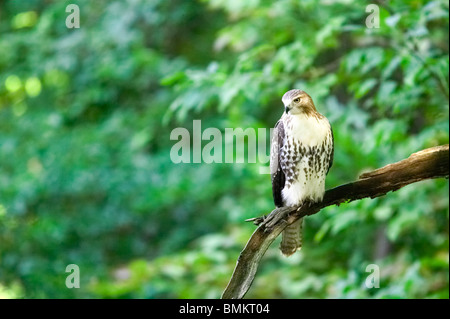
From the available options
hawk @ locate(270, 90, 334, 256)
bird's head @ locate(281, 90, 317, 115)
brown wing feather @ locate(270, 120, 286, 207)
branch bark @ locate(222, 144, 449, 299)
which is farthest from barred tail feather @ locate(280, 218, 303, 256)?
bird's head @ locate(281, 90, 317, 115)

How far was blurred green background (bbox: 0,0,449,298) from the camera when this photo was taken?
3.47 metres

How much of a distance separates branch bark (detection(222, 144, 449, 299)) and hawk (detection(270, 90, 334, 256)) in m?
0.19

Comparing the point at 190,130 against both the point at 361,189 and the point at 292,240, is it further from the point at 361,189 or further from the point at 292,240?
the point at 361,189

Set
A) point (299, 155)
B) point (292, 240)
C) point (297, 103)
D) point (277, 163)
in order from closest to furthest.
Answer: point (297, 103), point (299, 155), point (277, 163), point (292, 240)

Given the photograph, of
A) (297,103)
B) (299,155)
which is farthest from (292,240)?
(297,103)

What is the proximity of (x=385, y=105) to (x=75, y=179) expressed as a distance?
311 cm

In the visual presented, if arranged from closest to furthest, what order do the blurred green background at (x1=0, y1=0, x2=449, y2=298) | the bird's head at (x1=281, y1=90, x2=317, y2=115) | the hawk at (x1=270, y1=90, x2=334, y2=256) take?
the bird's head at (x1=281, y1=90, x2=317, y2=115) < the hawk at (x1=270, y1=90, x2=334, y2=256) < the blurred green background at (x1=0, y1=0, x2=449, y2=298)

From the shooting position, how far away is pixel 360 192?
2385mm

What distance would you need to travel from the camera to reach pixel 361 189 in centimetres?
238

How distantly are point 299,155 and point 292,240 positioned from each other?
1.72ft

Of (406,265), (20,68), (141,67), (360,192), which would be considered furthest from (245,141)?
(20,68)

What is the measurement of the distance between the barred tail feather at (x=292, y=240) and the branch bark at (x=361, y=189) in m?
0.47

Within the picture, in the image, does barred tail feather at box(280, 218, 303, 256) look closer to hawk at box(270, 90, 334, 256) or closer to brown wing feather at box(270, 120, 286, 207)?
hawk at box(270, 90, 334, 256)

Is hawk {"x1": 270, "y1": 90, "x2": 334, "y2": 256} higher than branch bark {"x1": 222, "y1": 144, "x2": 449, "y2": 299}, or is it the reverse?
hawk {"x1": 270, "y1": 90, "x2": 334, "y2": 256}
